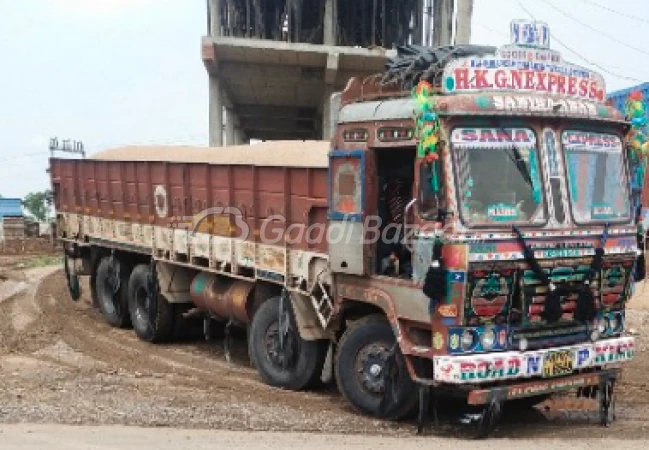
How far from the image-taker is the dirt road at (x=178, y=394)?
6.61m

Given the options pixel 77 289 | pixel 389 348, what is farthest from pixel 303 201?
pixel 77 289

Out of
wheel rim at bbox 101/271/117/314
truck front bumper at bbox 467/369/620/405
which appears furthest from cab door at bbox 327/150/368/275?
wheel rim at bbox 101/271/117/314

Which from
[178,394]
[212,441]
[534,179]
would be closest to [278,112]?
[178,394]

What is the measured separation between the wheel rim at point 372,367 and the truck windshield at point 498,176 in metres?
1.49

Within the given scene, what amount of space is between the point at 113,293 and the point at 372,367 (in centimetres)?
668

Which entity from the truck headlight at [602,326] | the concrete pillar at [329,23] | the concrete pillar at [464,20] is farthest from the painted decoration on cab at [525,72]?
the concrete pillar at [329,23]

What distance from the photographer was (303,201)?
25.6ft

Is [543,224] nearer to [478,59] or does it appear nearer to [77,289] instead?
[478,59]

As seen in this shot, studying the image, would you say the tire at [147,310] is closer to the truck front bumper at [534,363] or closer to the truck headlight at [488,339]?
the truck front bumper at [534,363]

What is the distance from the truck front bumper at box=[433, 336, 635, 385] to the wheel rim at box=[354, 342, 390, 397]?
28.8 inches

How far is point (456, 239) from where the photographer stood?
5.84 meters

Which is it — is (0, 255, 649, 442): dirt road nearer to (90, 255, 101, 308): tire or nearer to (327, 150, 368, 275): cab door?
(90, 255, 101, 308): tire

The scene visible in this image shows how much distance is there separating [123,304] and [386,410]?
260 inches

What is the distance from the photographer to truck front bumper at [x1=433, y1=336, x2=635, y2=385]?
595 centimetres
